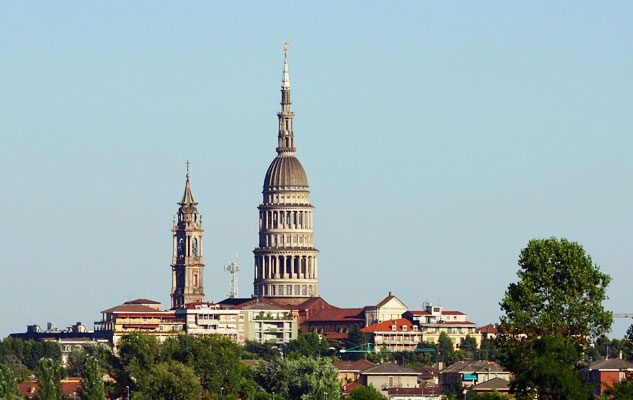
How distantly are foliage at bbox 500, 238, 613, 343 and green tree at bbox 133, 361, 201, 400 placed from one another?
42.9 meters

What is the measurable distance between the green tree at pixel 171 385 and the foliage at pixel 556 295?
4291 centimetres

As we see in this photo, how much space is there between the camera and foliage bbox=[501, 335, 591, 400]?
127875 mm

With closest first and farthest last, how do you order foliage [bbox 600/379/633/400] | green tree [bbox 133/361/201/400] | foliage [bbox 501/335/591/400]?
1. foliage [bbox 600/379/633/400]
2. foliage [bbox 501/335/591/400]
3. green tree [bbox 133/361/201/400]

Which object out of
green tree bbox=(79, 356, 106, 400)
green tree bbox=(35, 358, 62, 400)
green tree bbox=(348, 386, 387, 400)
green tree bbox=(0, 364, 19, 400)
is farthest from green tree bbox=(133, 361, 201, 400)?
green tree bbox=(348, 386, 387, 400)

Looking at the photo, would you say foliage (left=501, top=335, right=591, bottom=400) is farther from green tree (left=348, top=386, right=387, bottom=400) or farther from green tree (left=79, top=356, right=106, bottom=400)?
green tree (left=348, top=386, right=387, bottom=400)

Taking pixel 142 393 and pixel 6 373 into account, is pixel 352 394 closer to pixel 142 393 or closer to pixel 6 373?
pixel 142 393

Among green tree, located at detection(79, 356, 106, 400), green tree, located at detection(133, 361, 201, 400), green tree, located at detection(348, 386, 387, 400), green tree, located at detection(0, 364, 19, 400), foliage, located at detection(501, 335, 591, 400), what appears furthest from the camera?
green tree, located at detection(348, 386, 387, 400)

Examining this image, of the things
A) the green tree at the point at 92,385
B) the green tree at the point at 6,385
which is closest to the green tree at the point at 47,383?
the green tree at the point at 92,385

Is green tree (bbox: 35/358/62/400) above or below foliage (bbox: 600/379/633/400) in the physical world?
above

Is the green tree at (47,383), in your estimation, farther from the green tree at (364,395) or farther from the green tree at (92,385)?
the green tree at (364,395)

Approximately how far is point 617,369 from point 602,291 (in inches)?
2710

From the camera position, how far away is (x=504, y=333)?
433 feet

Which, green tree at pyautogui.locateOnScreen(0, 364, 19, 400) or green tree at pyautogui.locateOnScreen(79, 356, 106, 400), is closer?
green tree at pyautogui.locateOnScreen(0, 364, 19, 400)

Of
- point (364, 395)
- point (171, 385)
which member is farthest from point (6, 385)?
point (364, 395)
